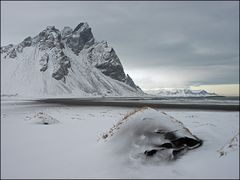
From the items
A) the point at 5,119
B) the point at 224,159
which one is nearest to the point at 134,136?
the point at 224,159

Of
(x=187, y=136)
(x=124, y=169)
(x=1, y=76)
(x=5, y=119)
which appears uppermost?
(x=1, y=76)

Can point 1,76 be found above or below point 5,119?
above

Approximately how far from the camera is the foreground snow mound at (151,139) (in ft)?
30.9

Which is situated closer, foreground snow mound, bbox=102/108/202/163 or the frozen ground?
the frozen ground

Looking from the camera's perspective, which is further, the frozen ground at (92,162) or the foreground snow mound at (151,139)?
the foreground snow mound at (151,139)

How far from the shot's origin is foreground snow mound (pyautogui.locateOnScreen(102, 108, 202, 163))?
30.9ft

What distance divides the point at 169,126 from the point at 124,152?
8.08 feet

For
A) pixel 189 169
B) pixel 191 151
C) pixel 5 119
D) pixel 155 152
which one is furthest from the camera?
pixel 191 151

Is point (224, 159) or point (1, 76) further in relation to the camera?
point (224, 159)

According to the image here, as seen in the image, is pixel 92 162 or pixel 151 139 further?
pixel 151 139

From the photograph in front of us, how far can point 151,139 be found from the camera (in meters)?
10.2

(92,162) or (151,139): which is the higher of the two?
(151,139)

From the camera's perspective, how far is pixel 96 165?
28.5 ft

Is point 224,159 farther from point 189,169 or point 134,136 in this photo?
point 134,136
